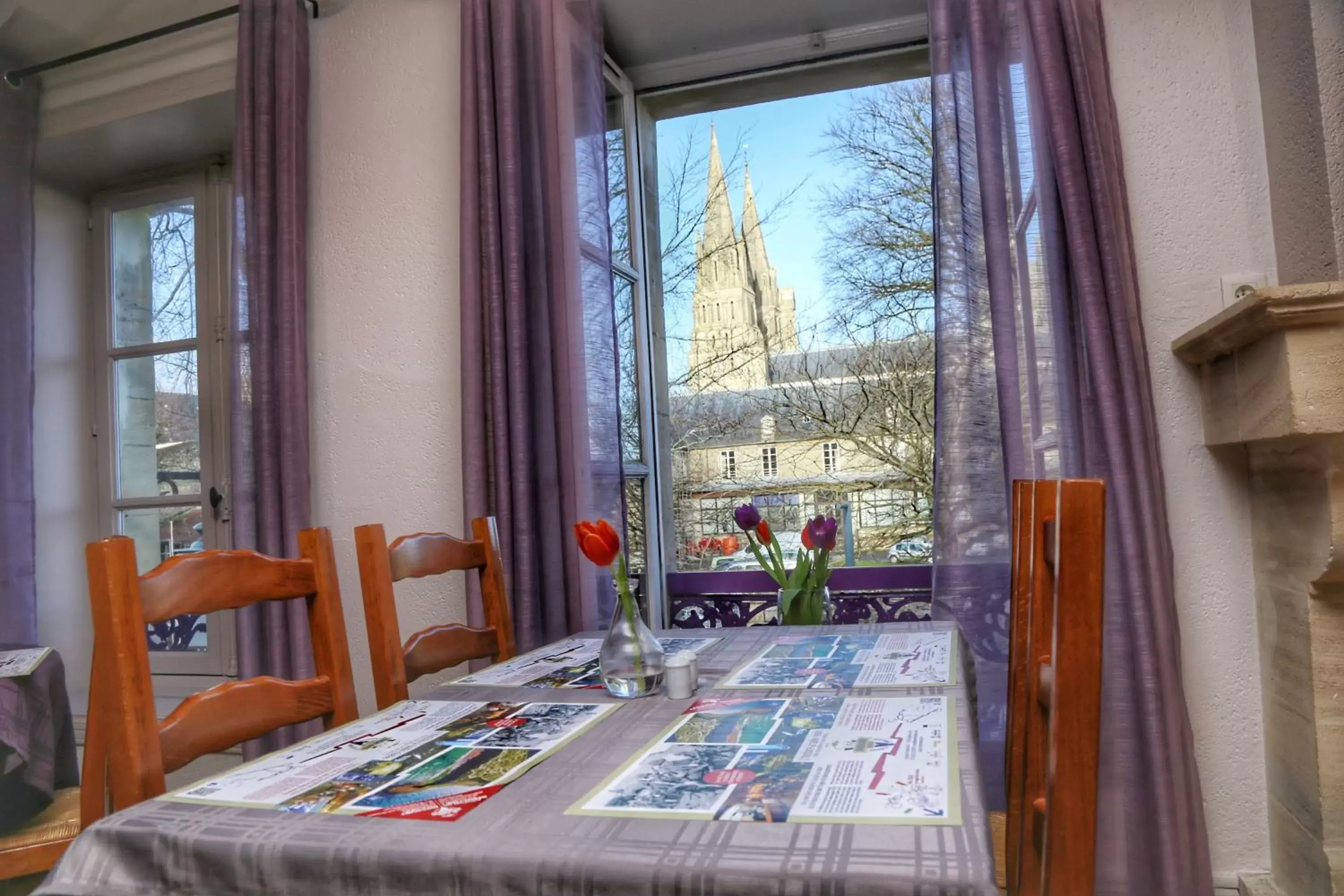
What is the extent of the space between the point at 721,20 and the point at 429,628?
73.0 inches

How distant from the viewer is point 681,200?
308cm

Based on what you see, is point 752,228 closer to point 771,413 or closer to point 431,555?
point 771,413

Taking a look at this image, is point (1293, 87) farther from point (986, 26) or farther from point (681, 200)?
point (681, 200)

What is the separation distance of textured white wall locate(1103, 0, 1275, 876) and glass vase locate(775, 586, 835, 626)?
79 centimetres

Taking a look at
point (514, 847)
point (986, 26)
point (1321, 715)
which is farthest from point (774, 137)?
point (514, 847)

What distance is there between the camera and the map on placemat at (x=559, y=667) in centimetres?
146

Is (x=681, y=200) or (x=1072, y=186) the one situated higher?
(x=681, y=200)

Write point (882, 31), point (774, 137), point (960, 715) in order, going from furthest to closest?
1. point (774, 137)
2. point (882, 31)
3. point (960, 715)

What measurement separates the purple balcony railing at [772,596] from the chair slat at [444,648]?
93 cm

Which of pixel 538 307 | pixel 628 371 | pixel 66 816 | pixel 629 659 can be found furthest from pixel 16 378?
pixel 629 659

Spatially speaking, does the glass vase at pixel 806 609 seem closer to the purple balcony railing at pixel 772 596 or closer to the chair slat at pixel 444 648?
the purple balcony railing at pixel 772 596

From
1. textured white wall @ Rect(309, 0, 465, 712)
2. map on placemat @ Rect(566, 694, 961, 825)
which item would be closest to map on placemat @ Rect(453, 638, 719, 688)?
map on placemat @ Rect(566, 694, 961, 825)

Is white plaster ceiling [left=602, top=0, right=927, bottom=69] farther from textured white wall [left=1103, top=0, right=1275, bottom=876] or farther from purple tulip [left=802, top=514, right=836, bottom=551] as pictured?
purple tulip [left=802, top=514, right=836, bottom=551]

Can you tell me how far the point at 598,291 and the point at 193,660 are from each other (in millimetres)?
1824
